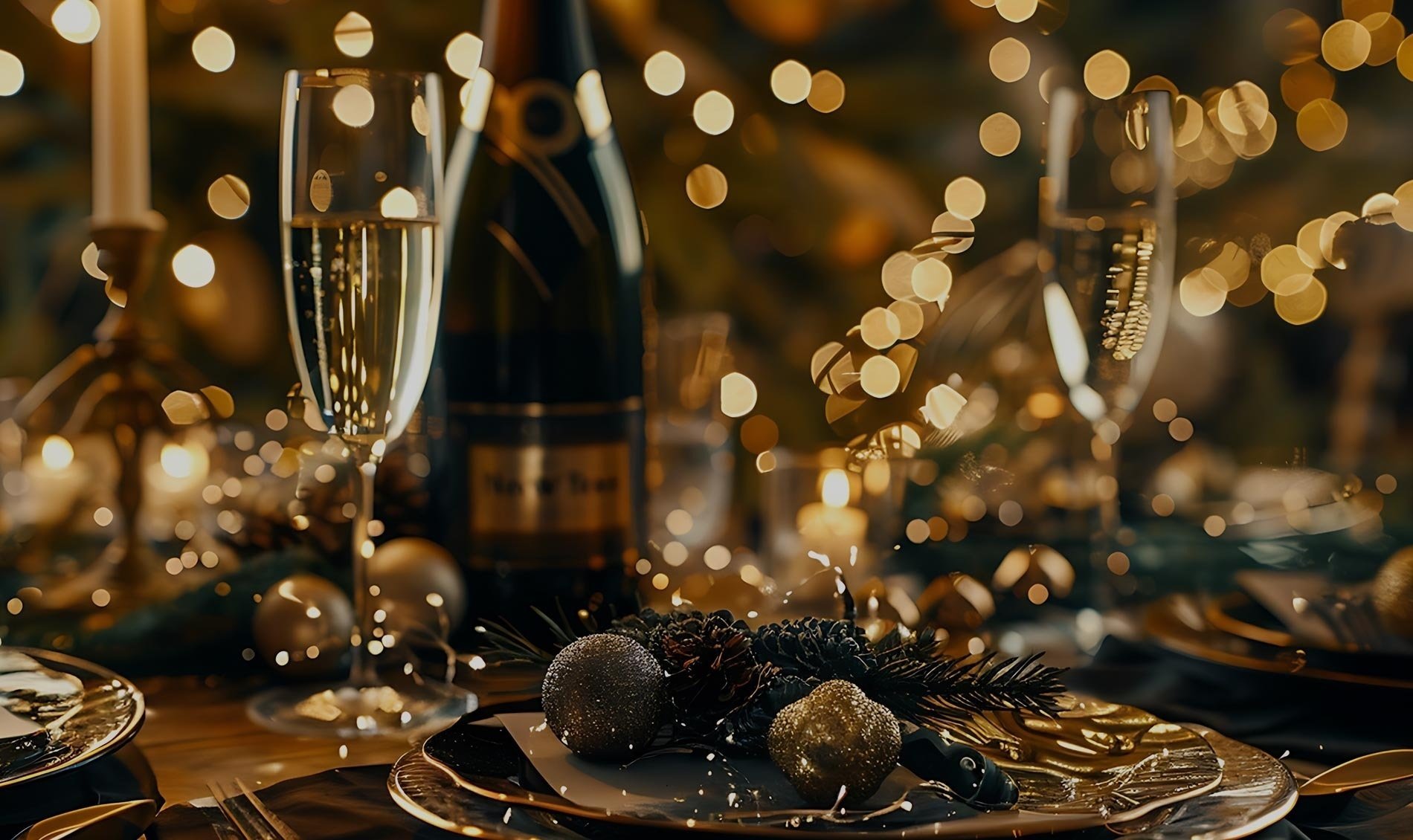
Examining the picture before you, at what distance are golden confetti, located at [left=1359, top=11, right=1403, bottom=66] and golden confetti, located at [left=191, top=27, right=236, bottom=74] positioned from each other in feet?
5.72

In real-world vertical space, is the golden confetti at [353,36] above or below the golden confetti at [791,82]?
below

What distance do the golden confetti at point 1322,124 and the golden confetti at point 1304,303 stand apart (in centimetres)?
23

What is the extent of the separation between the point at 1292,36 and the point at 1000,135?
0.56m

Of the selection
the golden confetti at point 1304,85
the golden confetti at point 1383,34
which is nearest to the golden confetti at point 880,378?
the golden confetti at point 1304,85

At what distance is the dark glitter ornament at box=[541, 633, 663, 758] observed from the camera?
Answer: 0.46 metres

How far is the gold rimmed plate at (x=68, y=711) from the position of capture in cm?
47

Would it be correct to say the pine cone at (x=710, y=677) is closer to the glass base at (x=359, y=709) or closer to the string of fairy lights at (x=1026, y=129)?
the glass base at (x=359, y=709)

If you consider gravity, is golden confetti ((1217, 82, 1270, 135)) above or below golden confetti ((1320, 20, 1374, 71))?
below

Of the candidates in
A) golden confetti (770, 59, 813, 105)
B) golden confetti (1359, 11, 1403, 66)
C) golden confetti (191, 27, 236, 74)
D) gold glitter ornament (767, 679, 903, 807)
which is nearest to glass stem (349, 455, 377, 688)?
gold glitter ornament (767, 679, 903, 807)

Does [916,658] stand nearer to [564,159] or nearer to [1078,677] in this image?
[1078,677]

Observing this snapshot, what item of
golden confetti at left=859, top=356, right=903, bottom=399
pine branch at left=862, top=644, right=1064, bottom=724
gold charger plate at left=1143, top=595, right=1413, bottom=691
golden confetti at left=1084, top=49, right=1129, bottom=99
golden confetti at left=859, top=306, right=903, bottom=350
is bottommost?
gold charger plate at left=1143, top=595, right=1413, bottom=691

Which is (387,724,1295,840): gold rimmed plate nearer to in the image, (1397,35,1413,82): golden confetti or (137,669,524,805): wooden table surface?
(137,669,524,805): wooden table surface

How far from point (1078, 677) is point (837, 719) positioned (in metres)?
0.33

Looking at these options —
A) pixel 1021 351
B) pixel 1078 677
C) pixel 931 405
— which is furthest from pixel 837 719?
pixel 1021 351
